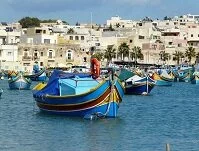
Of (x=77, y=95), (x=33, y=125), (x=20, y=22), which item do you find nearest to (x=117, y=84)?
(x=77, y=95)

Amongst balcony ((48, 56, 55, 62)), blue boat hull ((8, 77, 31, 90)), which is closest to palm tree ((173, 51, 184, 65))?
balcony ((48, 56, 55, 62))

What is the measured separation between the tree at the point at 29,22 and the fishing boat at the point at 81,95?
4610 inches

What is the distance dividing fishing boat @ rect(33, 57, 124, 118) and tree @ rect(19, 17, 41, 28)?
11711 cm

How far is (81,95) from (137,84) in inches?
955

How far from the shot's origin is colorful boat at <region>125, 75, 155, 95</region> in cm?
6022

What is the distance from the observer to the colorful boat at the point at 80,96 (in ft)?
119

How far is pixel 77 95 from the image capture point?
3691 cm

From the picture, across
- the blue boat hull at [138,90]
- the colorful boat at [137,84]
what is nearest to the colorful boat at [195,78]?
the blue boat hull at [138,90]

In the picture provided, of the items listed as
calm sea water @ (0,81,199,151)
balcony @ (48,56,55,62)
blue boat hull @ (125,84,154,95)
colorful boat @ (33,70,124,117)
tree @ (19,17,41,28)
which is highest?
tree @ (19,17,41,28)

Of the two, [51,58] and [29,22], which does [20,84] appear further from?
[29,22]

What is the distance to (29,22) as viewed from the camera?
526 ft

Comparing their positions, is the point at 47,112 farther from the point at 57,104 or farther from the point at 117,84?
the point at 117,84

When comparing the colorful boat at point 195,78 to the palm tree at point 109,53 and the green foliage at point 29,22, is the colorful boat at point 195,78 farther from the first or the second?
the green foliage at point 29,22

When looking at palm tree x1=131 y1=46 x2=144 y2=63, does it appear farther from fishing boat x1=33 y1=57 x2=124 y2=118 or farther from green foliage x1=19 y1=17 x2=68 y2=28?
fishing boat x1=33 y1=57 x2=124 y2=118
